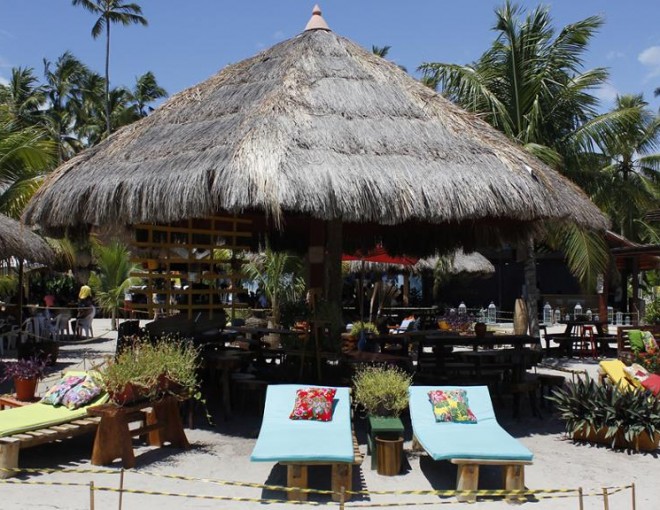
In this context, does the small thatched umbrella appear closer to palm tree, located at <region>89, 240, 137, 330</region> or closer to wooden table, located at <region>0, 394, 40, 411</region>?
wooden table, located at <region>0, 394, 40, 411</region>

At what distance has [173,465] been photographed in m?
6.31

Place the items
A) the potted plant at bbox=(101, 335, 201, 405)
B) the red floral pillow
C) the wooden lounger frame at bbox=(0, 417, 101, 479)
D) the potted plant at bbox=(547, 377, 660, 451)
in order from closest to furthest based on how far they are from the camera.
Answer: the wooden lounger frame at bbox=(0, 417, 101, 479) < the potted plant at bbox=(101, 335, 201, 405) < the red floral pillow < the potted plant at bbox=(547, 377, 660, 451)

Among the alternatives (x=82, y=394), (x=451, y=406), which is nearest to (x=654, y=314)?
(x=451, y=406)

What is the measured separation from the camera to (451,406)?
668 cm

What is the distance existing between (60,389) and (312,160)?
11.2 feet

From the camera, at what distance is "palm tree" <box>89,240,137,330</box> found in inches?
814

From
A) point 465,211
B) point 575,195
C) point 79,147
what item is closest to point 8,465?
point 465,211

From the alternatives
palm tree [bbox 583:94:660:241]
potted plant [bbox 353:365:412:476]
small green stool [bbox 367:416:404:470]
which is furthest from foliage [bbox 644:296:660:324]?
small green stool [bbox 367:416:404:470]

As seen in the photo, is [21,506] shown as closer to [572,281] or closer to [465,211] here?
[465,211]

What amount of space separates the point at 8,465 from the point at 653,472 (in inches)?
219

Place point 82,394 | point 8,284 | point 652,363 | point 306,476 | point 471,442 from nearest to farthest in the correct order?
point 306,476 < point 471,442 < point 82,394 < point 652,363 < point 8,284

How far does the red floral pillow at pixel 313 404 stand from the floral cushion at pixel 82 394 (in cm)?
202

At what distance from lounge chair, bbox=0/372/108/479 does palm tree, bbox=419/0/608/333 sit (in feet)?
33.5

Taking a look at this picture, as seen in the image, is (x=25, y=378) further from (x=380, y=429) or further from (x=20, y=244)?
(x=20, y=244)
